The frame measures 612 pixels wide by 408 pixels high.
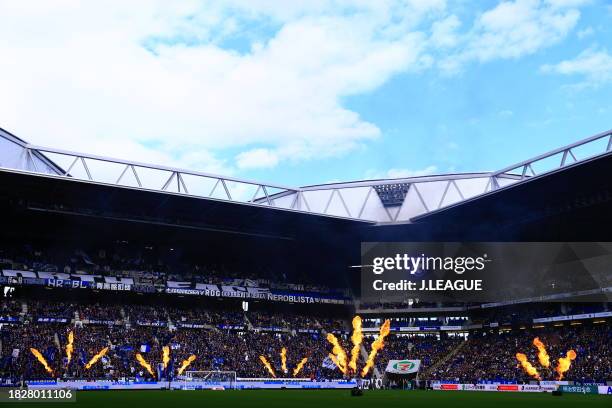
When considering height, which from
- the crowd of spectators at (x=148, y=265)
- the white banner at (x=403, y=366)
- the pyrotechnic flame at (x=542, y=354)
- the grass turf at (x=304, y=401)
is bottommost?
the grass turf at (x=304, y=401)

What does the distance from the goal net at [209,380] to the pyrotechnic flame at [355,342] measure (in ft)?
50.9

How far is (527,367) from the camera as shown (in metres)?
64.3

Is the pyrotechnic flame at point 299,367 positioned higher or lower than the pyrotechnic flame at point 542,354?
lower

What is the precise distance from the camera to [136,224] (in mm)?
68938

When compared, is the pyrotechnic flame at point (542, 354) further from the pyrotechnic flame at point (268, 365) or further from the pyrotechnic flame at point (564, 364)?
the pyrotechnic flame at point (268, 365)

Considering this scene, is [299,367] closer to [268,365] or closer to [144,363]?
[268,365]

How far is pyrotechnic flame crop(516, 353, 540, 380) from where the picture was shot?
207 feet

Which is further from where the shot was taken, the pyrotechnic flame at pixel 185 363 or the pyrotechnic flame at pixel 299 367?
the pyrotechnic flame at pixel 299 367

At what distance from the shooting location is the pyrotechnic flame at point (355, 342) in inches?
2985

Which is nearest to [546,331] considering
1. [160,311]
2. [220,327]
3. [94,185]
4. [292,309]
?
[292,309]

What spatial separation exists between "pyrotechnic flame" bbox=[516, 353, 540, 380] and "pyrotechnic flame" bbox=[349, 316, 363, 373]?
17965 mm

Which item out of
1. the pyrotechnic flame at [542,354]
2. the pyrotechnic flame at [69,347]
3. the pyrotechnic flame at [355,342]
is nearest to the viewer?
the pyrotechnic flame at [69,347]

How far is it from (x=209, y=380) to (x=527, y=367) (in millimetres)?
30705

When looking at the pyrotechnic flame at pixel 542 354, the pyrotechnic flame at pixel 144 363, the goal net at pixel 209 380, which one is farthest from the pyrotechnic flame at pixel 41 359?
the pyrotechnic flame at pixel 542 354
